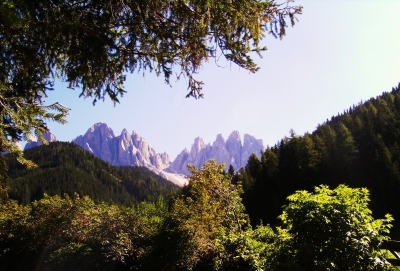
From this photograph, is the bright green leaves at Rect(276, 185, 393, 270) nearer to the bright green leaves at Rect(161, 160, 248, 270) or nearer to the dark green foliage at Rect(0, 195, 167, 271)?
the bright green leaves at Rect(161, 160, 248, 270)

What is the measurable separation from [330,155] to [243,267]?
40.1 meters

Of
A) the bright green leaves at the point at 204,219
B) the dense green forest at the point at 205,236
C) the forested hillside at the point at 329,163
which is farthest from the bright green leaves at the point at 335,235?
the forested hillside at the point at 329,163

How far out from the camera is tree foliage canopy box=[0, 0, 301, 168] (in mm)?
3453

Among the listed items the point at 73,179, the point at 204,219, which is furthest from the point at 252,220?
the point at 73,179

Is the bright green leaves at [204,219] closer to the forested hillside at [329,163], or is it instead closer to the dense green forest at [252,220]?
the dense green forest at [252,220]

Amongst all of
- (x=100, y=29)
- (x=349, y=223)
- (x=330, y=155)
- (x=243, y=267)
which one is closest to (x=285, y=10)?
(x=100, y=29)

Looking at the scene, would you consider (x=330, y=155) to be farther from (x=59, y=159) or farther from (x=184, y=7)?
(x=59, y=159)

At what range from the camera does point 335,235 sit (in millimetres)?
3445

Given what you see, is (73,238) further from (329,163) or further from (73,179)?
(73,179)

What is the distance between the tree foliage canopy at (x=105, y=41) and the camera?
345cm

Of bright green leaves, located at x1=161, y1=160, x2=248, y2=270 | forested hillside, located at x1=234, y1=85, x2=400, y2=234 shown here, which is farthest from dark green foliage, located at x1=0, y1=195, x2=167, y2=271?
forested hillside, located at x1=234, y1=85, x2=400, y2=234

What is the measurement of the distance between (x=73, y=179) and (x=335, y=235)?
346 feet

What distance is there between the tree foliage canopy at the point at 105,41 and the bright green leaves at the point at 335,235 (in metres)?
2.59

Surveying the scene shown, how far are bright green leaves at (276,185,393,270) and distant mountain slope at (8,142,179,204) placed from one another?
79.0 meters
